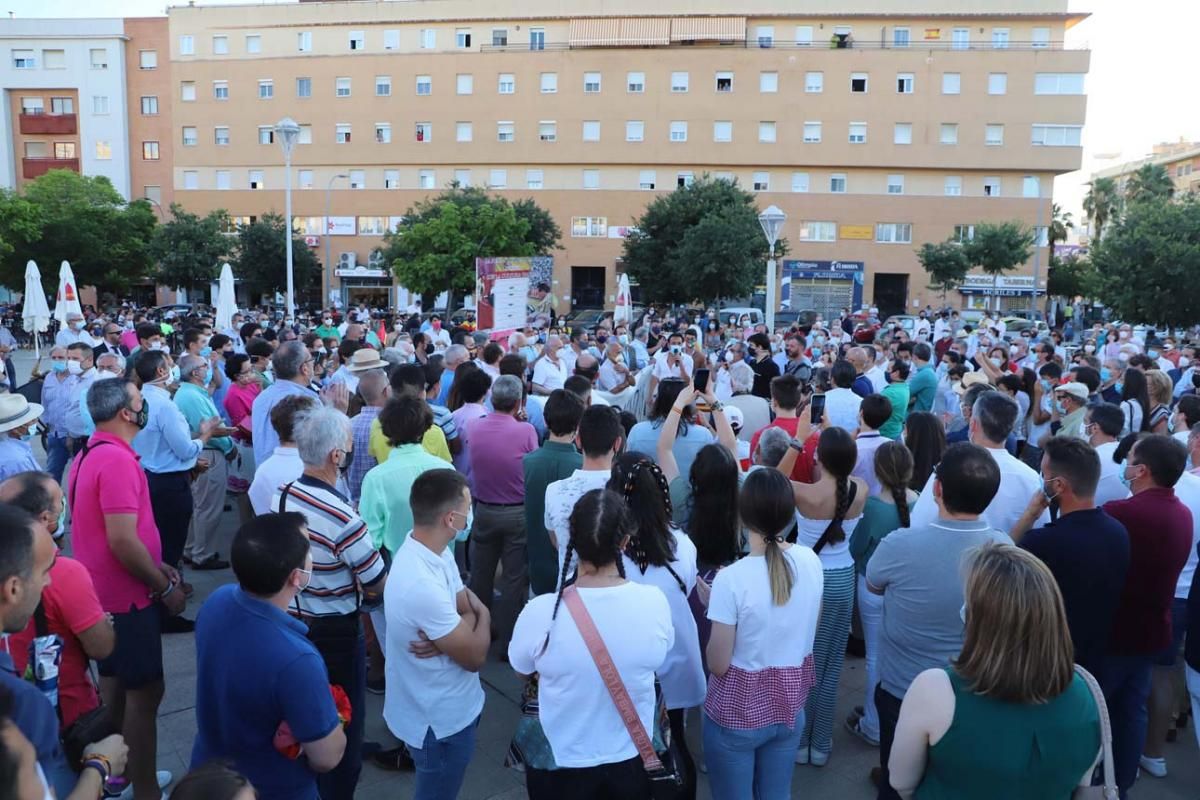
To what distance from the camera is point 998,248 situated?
41250mm

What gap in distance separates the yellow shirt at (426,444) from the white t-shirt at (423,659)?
1911mm

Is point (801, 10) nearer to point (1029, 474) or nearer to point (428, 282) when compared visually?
point (428, 282)

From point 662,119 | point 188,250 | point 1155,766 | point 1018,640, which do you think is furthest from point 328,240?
point 1018,640

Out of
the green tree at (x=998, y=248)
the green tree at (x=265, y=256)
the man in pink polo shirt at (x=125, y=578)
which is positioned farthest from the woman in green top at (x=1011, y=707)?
the green tree at (x=265, y=256)

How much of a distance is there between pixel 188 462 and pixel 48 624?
2.59 m

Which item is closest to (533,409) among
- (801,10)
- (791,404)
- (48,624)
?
(791,404)

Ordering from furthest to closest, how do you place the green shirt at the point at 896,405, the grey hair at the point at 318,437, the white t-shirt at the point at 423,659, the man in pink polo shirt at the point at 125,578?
the green shirt at the point at 896,405 → the man in pink polo shirt at the point at 125,578 → the grey hair at the point at 318,437 → the white t-shirt at the point at 423,659

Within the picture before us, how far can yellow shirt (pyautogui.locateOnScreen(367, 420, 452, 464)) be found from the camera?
5.01 m

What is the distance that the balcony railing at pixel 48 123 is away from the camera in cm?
5334

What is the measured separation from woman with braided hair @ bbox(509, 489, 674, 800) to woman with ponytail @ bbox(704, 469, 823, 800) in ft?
1.39

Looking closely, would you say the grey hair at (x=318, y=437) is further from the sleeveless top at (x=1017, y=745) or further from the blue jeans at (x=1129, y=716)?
the blue jeans at (x=1129, y=716)

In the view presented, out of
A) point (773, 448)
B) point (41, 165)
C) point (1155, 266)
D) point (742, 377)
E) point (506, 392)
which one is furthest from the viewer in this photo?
point (41, 165)

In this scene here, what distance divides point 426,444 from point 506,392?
60cm

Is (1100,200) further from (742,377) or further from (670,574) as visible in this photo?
(670,574)
